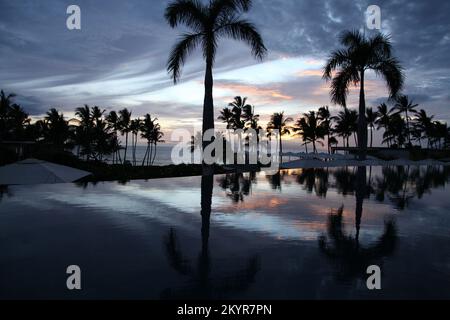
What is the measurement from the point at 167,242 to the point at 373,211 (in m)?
6.52

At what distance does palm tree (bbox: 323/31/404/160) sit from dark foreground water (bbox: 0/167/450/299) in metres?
16.7

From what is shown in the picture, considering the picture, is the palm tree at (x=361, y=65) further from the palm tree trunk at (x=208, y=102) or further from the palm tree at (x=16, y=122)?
the palm tree at (x=16, y=122)

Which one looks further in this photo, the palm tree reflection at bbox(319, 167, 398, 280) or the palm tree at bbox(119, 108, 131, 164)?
the palm tree at bbox(119, 108, 131, 164)

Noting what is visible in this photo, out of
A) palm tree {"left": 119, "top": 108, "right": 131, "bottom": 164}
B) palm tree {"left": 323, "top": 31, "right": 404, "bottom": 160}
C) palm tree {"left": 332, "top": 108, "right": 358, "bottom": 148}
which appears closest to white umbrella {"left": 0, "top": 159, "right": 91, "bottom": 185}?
palm tree {"left": 323, "top": 31, "right": 404, "bottom": 160}

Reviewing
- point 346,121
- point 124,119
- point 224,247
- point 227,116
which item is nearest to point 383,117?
point 346,121

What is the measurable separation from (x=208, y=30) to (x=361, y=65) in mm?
14549

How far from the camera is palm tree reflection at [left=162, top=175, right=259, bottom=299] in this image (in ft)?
14.4

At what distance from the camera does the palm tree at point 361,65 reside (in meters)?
25.8

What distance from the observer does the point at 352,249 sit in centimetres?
616

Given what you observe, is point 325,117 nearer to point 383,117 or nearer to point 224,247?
point 383,117

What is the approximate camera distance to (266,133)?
8031cm

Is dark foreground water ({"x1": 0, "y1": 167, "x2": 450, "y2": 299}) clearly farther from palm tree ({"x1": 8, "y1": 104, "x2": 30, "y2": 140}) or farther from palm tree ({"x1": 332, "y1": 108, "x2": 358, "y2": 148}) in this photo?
palm tree ({"x1": 332, "y1": 108, "x2": 358, "y2": 148})

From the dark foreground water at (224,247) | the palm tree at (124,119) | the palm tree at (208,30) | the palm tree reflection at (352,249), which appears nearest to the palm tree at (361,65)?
the palm tree at (208,30)
